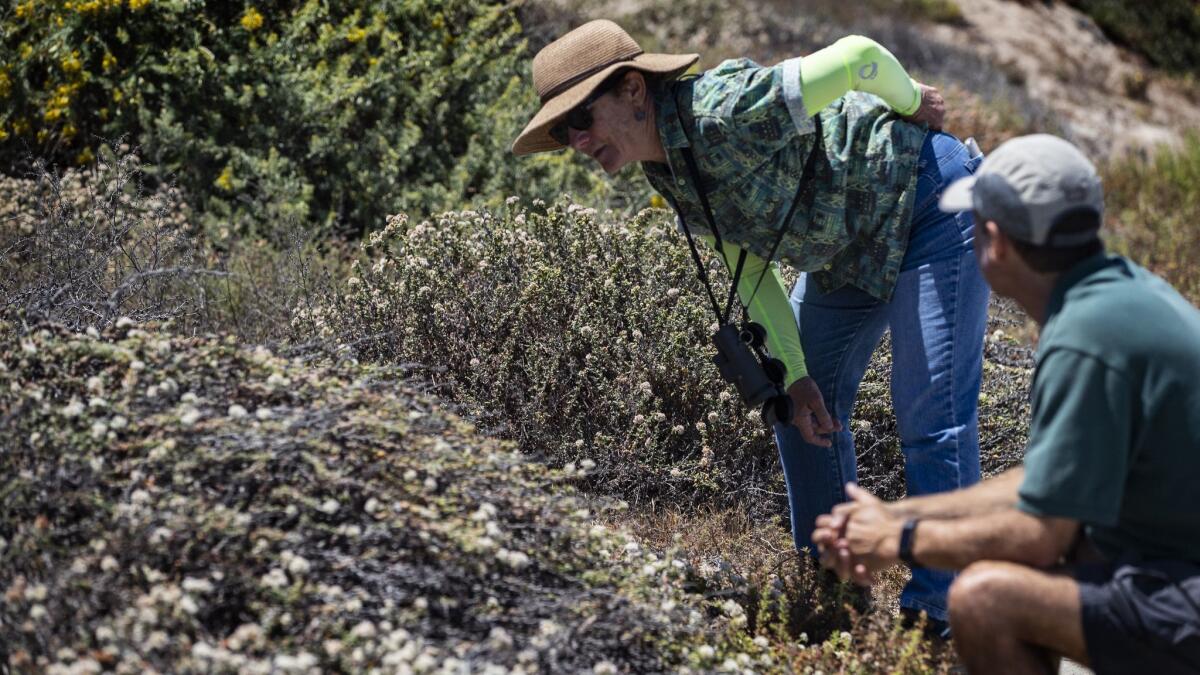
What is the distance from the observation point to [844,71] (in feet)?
9.31

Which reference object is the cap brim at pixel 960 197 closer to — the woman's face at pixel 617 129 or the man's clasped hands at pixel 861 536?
the man's clasped hands at pixel 861 536

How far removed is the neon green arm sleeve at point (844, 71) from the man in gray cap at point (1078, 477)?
60cm

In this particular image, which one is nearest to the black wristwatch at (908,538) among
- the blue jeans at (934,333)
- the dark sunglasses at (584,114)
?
the blue jeans at (934,333)

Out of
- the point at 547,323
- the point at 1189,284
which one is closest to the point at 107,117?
the point at 547,323

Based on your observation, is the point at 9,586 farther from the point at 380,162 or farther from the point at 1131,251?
the point at 1131,251

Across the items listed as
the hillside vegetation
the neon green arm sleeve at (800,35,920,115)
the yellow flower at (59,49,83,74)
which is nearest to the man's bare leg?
the hillside vegetation

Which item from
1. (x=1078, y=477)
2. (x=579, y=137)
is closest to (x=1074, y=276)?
(x=1078, y=477)

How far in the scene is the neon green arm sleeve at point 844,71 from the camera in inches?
111

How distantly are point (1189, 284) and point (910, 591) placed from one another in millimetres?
4348

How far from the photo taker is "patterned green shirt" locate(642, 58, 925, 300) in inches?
114

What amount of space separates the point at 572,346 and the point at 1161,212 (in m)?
5.87

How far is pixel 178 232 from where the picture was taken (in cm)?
434

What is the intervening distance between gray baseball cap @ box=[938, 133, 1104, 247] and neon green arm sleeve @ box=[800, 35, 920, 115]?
24.1 inches

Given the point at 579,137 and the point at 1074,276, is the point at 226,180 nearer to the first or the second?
the point at 579,137
